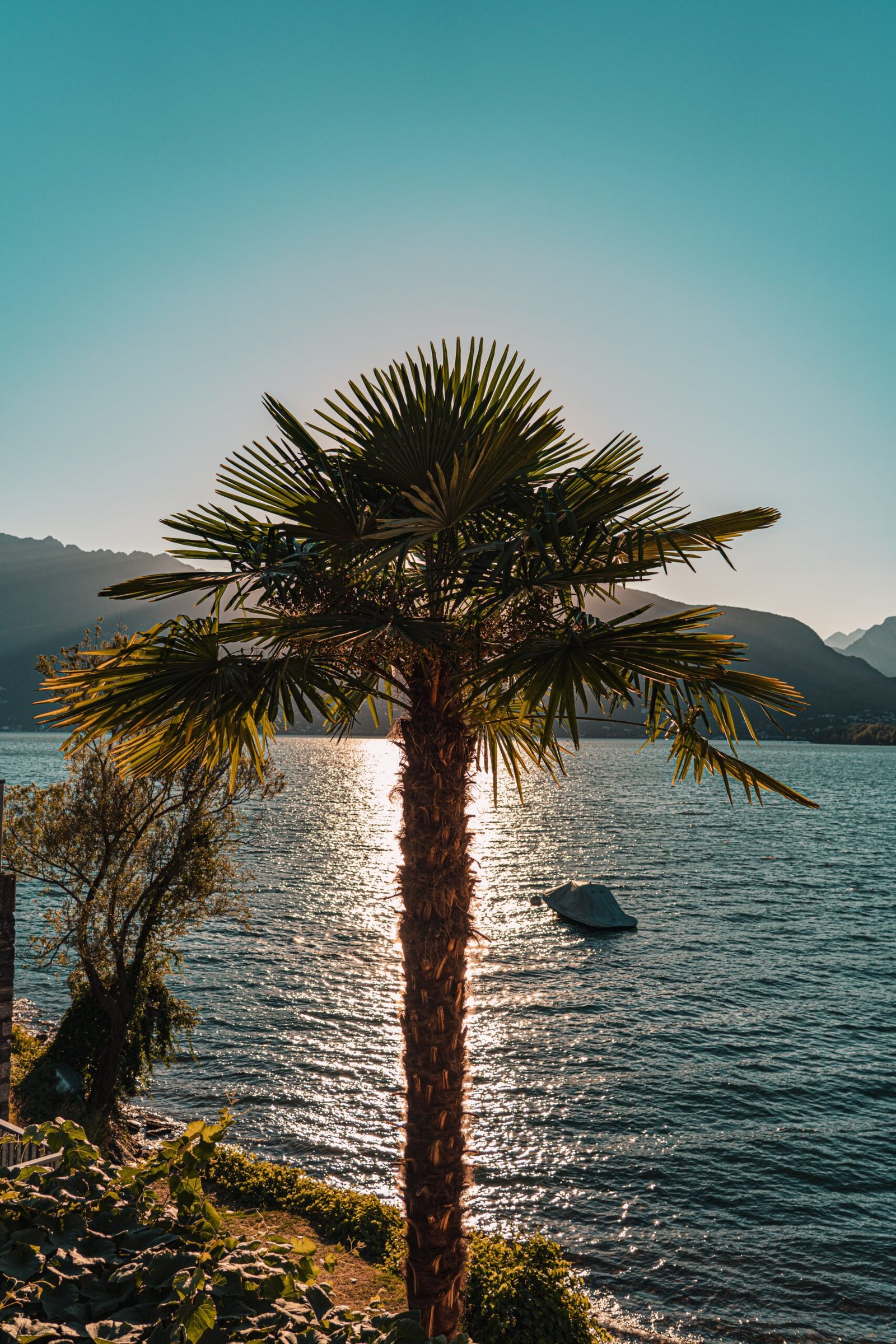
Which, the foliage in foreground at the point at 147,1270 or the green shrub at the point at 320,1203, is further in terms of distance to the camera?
the green shrub at the point at 320,1203

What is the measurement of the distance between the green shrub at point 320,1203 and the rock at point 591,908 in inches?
1185

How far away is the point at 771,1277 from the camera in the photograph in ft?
61.5

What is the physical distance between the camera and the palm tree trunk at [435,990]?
27.0ft

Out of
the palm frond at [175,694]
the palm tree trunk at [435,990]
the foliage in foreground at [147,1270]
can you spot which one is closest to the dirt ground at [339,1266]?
the palm tree trunk at [435,990]

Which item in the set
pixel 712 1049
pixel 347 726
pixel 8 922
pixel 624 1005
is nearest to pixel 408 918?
pixel 347 726

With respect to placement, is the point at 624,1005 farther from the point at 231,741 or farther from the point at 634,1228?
the point at 231,741

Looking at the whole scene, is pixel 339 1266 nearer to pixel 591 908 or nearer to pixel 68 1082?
pixel 68 1082

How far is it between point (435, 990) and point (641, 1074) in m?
23.9

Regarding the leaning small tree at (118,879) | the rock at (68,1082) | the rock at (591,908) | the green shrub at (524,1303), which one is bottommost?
the rock at (591,908)

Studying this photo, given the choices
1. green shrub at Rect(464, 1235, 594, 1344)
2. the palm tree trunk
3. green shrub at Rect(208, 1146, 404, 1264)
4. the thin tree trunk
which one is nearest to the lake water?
the palm tree trunk

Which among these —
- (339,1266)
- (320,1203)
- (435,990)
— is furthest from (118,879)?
(435,990)

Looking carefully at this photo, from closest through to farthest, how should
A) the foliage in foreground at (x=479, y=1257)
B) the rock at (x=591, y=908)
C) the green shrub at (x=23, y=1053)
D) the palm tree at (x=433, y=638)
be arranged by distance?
1. the palm tree at (x=433, y=638)
2. the foliage in foreground at (x=479, y=1257)
3. the green shrub at (x=23, y=1053)
4. the rock at (x=591, y=908)

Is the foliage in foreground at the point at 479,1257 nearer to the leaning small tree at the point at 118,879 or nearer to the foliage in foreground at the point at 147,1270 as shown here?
the leaning small tree at the point at 118,879

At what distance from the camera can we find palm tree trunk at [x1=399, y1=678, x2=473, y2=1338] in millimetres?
8234
